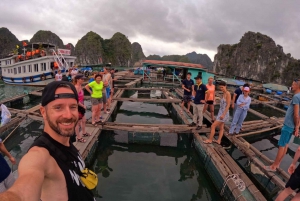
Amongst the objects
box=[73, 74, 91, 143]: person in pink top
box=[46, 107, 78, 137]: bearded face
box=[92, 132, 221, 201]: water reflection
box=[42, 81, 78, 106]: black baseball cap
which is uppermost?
box=[42, 81, 78, 106]: black baseball cap

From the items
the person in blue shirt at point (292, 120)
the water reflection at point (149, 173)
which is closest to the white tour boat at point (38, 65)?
the water reflection at point (149, 173)

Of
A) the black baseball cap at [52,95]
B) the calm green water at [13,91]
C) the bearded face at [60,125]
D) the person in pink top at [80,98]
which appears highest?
the black baseball cap at [52,95]

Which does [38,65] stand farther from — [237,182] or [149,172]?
[237,182]

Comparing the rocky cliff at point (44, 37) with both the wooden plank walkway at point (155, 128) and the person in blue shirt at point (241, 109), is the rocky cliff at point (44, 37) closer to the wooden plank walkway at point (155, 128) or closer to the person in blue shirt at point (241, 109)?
the wooden plank walkway at point (155, 128)

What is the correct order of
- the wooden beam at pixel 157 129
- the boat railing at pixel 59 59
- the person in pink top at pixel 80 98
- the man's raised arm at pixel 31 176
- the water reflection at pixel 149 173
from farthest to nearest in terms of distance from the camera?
the boat railing at pixel 59 59
the wooden beam at pixel 157 129
the person in pink top at pixel 80 98
the water reflection at pixel 149 173
the man's raised arm at pixel 31 176

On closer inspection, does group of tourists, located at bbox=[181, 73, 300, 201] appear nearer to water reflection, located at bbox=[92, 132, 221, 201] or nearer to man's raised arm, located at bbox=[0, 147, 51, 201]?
water reflection, located at bbox=[92, 132, 221, 201]

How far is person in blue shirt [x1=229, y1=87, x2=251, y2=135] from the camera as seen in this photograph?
574cm

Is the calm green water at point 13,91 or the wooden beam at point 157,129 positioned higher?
the wooden beam at point 157,129

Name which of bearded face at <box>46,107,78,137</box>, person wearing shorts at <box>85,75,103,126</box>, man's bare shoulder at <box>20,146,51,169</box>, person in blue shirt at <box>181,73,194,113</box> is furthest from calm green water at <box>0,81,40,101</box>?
man's bare shoulder at <box>20,146,51,169</box>

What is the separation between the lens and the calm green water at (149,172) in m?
4.32

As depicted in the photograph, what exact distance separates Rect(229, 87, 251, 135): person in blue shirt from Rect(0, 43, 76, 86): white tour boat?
20.0m

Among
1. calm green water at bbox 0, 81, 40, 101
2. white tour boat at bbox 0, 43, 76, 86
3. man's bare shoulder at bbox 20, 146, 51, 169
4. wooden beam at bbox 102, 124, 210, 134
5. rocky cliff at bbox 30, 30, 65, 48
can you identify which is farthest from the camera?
rocky cliff at bbox 30, 30, 65, 48

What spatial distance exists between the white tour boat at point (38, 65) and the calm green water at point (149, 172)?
16.7m

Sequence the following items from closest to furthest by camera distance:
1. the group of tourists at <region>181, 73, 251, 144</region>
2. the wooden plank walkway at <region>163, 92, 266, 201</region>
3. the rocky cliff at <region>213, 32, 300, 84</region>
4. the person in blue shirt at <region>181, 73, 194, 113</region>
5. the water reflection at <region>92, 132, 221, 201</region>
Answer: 1. the wooden plank walkway at <region>163, 92, 266, 201</region>
2. the water reflection at <region>92, 132, 221, 201</region>
3. the group of tourists at <region>181, 73, 251, 144</region>
4. the person in blue shirt at <region>181, 73, 194, 113</region>
5. the rocky cliff at <region>213, 32, 300, 84</region>
